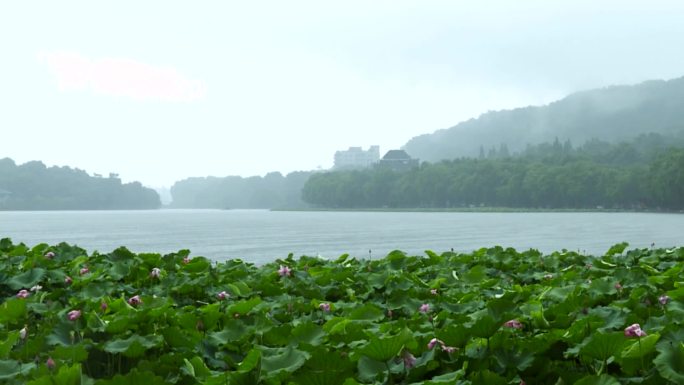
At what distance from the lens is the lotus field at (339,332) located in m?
3.01

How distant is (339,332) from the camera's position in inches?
153

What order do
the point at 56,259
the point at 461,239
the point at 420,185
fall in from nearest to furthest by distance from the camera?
the point at 56,259, the point at 461,239, the point at 420,185

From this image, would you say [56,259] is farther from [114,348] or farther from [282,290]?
[114,348]

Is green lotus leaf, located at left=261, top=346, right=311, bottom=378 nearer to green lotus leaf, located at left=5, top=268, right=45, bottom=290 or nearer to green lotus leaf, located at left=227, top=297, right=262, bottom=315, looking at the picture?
green lotus leaf, located at left=227, top=297, right=262, bottom=315

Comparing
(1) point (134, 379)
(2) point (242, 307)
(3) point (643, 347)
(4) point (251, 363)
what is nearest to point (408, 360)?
(4) point (251, 363)

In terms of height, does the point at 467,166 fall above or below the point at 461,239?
above

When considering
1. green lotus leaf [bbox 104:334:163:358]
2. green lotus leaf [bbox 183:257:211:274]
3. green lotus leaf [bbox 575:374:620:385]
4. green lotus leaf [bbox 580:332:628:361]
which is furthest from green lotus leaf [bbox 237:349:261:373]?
green lotus leaf [bbox 183:257:211:274]

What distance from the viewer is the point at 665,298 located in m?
4.69

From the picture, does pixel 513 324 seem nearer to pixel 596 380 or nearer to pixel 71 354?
pixel 596 380

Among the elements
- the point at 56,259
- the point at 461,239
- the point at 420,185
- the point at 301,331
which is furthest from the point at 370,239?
the point at 420,185

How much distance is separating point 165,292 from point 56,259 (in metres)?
2.96

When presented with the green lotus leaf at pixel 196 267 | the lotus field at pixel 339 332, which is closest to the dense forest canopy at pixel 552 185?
the green lotus leaf at pixel 196 267

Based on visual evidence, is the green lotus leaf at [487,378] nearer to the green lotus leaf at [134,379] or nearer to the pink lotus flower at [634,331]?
the pink lotus flower at [634,331]

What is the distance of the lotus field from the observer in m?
3.01
